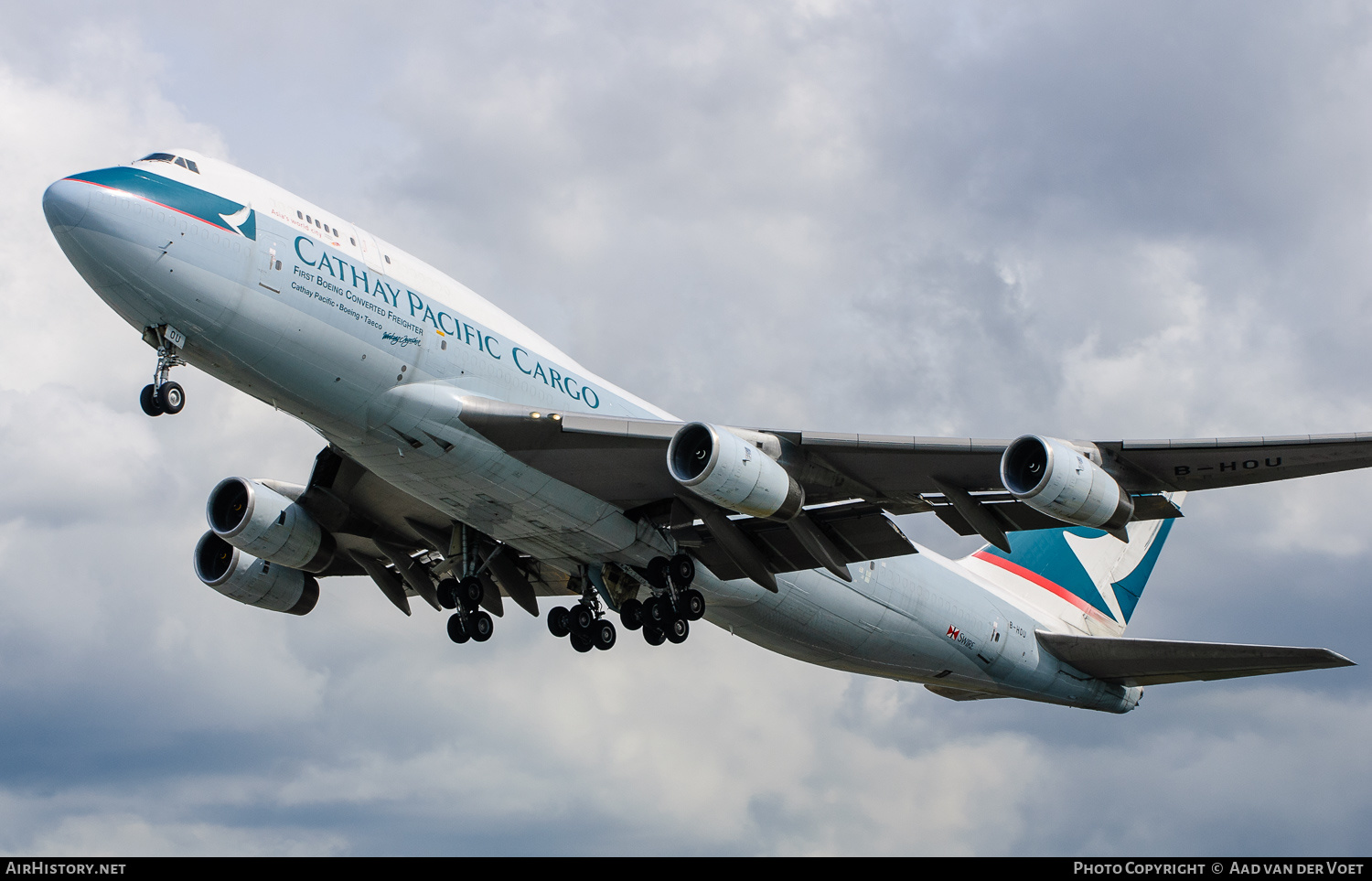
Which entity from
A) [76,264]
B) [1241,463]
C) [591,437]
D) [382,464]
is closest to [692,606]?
[591,437]

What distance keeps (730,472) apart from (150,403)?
902 cm

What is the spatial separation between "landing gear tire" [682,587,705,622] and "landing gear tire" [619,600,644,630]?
118cm

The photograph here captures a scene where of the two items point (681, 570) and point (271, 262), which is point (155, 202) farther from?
point (681, 570)

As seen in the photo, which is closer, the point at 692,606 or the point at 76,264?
the point at 76,264

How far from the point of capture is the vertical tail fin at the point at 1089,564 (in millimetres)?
35312

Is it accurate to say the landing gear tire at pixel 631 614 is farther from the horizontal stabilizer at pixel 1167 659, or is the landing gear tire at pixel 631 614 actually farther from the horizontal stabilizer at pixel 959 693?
the horizontal stabilizer at pixel 1167 659

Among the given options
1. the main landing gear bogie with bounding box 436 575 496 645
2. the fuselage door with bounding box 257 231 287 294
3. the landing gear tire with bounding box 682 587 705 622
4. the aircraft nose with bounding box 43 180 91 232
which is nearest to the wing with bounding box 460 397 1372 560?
the landing gear tire with bounding box 682 587 705 622

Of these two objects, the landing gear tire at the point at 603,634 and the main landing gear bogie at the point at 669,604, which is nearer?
the main landing gear bogie at the point at 669,604

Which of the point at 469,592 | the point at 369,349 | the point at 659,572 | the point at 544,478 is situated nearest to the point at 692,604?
the point at 659,572

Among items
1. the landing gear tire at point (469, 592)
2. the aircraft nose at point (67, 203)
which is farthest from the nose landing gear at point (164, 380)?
the landing gear tire at point (469, 592)

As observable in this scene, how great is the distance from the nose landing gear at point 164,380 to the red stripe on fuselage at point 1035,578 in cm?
2187

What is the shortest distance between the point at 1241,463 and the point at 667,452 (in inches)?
369

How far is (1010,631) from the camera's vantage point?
3241 centimetres

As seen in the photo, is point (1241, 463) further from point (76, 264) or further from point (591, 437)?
point (76, 264)
